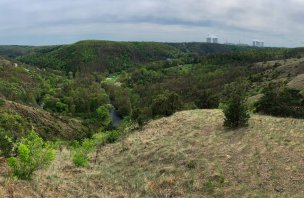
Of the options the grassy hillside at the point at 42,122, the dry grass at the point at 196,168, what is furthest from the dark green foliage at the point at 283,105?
the grassy hillside at the point at 42,122

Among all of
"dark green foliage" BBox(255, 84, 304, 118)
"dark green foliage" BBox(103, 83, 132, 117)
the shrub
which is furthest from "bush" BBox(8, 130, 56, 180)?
"dark green foliage" BBox(103, 83, 132, 117)

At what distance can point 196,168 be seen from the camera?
18.0 meters

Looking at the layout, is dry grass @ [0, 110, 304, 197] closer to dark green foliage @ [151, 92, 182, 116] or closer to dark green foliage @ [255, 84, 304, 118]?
dark green foliage @ [255, 84, 304, 118]

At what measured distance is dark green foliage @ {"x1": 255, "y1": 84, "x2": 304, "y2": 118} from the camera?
3097 centimetres

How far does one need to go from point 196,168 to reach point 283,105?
16316 millimetres

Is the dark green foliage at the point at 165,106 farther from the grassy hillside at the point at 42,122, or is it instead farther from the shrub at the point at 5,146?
the grassy hillside at the point at 42,122

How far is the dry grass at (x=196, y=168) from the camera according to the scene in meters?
14.6

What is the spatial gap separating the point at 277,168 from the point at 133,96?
12898 cm

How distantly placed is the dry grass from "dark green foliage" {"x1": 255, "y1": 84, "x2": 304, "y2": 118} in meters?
5.73

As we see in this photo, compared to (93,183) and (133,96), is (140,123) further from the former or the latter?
(133,96)

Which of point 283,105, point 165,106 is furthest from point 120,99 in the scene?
point 283,105

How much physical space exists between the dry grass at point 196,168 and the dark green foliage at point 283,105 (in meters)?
5.73

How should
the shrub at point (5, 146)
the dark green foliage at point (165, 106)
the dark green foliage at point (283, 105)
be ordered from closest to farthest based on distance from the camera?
the shrub at point (5, 146), the dark green foliage at point (283, 105), the dark green foliage at point (165, 106)

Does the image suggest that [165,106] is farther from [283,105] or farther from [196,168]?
[196,168]
